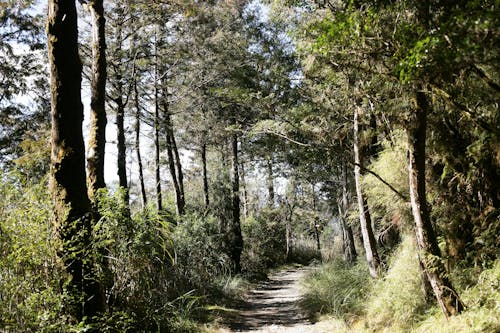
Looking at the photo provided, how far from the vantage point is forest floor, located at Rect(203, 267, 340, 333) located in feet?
27.9

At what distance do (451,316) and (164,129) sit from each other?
12.8 m

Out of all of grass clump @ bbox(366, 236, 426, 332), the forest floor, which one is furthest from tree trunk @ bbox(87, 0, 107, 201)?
grass clump @ bbox(366, 236, 426, 332)

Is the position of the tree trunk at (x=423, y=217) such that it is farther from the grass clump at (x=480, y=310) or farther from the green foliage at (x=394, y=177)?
the green foliage at (x=394, y=177)

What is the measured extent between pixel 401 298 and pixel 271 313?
16.2 ft

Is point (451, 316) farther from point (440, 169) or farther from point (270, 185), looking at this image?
point (270, 185)

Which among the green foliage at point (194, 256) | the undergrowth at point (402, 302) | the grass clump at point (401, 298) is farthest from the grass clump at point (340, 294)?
the green foliage at point (194, 256)

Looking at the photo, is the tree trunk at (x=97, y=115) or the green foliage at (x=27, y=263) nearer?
the green foliage at (x=27, y=263)

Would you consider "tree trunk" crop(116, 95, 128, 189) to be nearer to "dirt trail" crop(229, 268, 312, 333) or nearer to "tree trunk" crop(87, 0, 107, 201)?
"tree trunk" crop(87, 0, 107, 201)

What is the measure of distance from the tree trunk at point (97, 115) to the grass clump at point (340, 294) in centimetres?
501

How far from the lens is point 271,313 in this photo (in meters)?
10.5

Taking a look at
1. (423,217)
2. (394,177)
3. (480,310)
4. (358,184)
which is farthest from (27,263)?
(358,184)

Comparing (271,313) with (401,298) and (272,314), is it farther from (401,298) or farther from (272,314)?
(401,298)

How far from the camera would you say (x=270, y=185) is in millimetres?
26438

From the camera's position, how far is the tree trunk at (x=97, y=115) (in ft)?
20.5
